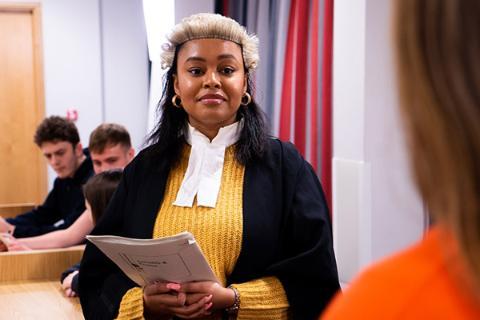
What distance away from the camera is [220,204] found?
1824 mm

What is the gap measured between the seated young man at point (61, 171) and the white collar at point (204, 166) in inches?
76.6

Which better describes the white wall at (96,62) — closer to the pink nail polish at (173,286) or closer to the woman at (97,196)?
the woman at (97,196)

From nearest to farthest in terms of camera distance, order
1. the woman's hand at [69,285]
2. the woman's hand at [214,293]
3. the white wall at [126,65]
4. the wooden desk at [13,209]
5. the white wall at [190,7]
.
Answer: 1. the woman's hand at [214,293]
2. the woman's hand at [69,285]
3. the wooden desk at [13,209]
4. the white wall at [190,7]
5. the white wall at [126,65]

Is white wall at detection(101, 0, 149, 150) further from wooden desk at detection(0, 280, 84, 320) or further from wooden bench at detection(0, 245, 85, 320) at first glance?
wooden desk at detection(0, 280, 84, 320)

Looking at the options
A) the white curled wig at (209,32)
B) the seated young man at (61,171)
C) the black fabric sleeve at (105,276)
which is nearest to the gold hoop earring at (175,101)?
the white curled wig at (209,32)

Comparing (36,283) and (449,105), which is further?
(36,283)

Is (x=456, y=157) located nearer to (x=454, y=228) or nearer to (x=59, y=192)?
(x=454, y=228)

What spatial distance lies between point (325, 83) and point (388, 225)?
0.85 m

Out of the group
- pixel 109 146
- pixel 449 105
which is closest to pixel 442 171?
pixel 449 105

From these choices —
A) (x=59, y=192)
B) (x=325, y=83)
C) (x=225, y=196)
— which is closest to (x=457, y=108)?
(x=225, y=196)

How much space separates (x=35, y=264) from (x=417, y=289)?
8.57ft

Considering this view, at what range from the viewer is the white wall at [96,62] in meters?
6.71

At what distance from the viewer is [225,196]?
1841mm

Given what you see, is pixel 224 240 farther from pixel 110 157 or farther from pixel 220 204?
pixel 110 157
